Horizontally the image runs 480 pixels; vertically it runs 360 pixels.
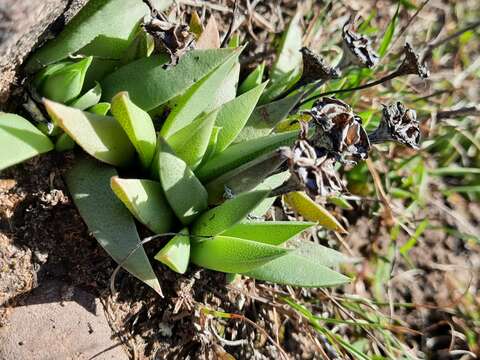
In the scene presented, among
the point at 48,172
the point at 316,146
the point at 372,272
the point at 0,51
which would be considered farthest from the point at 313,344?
the point at 0,51

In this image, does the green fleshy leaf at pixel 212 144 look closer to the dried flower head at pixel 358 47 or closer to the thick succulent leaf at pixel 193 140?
the thick succulent leaf at pixel 193 140

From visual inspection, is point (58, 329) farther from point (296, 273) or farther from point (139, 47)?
point (139, 47)

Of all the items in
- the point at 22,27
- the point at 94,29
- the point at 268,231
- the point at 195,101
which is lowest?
the point at 268,231

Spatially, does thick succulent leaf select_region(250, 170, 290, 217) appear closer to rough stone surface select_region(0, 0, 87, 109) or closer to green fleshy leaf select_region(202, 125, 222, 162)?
green fleshy leaf select_region(202, 125, 222, 162)

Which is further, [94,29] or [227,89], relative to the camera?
[227,89]

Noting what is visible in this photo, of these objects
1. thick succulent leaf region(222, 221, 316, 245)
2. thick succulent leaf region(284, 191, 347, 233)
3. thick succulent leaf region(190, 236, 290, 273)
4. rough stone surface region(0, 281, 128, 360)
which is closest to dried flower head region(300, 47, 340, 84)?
thick succulent leaf region(284, 191, 347, 233)

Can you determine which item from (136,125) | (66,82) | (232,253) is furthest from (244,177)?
(66,82)

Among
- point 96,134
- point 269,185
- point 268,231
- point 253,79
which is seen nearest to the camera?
point 96,134
